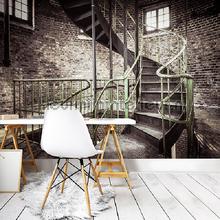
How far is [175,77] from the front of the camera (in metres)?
3.60

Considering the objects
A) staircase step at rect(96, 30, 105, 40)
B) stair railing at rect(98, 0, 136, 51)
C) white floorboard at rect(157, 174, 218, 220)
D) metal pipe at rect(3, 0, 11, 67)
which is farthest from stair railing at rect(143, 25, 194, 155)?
metal pipe at rect(3, 0, 11, 67)

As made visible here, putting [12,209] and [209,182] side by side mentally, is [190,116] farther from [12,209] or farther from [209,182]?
[12,209]

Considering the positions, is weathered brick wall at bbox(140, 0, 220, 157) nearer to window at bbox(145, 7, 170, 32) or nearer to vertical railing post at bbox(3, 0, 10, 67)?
window at bbox(145, 7, 170, 32)

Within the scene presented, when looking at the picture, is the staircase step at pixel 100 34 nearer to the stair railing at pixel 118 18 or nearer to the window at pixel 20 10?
the stair railing at pixel 118 18

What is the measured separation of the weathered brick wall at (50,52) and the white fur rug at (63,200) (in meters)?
1.10

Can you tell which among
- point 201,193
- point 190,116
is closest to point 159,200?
point 201,193

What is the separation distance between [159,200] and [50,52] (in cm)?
220

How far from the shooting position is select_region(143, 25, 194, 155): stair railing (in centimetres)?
356

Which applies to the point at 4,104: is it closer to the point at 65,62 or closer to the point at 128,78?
the point at 65,62

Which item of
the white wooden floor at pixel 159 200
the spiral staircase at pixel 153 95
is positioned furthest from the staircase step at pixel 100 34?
the white wooden floor at pixel 159 200

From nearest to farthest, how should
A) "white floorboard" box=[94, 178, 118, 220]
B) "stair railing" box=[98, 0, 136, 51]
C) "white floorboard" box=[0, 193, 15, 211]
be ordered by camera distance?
1. "white floorboard" box=[94, 178, 118, 220]
2. "white floorboard" box=[0, 193, 15, 211]
3. "stair railing" box=[98, 0, 136, 51]

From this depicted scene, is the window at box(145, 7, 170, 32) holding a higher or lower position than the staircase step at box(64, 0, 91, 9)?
lower

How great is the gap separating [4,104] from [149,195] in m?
2.03

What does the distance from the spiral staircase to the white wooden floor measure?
0.48 m
